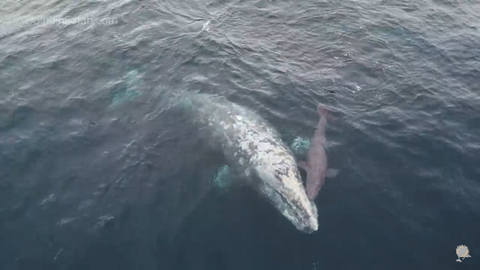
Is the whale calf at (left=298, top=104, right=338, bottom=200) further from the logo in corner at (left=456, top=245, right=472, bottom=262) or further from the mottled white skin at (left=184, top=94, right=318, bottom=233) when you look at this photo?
the logo in corner at (left=456, top=245, right=472, bottom=262)

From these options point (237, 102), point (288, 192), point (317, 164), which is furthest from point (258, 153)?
point (237, 102)

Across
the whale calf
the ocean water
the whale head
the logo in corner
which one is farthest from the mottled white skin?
the logo in corner

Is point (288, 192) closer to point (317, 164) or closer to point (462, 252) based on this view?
point (317, 164)

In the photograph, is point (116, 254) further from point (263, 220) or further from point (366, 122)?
point (366, 122)

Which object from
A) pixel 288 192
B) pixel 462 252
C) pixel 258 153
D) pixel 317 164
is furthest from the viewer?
pixel 258 153

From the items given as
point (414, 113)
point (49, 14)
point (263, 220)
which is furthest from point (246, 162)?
point (49, 14)

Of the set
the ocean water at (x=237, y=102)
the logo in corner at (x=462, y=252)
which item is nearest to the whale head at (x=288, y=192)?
the ocean water at (x=237, y=102)
